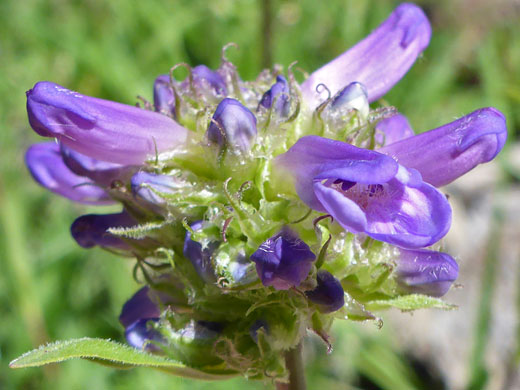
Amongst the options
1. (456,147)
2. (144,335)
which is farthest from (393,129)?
(144,335)

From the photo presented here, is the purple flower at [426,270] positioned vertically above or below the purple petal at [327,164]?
below

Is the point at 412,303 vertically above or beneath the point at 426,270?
beneath

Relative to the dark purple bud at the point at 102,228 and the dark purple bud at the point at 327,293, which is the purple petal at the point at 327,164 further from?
the dark purple bud at the point at 102,228

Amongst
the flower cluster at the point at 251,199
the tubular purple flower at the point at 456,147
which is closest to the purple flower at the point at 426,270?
the flower cluster at the point at 251,199

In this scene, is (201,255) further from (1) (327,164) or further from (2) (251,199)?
(1) (327,164)

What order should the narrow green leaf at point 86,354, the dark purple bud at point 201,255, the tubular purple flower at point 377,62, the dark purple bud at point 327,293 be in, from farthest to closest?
the tubular purple flower at point 377,62
the dark purple bud at point 201,255
the dark purple bud at point 327,293
the narrow green leaf at point 86,354

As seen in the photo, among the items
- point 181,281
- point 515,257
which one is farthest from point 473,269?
point 181,281

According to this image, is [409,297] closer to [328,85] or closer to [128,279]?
[328,85]
